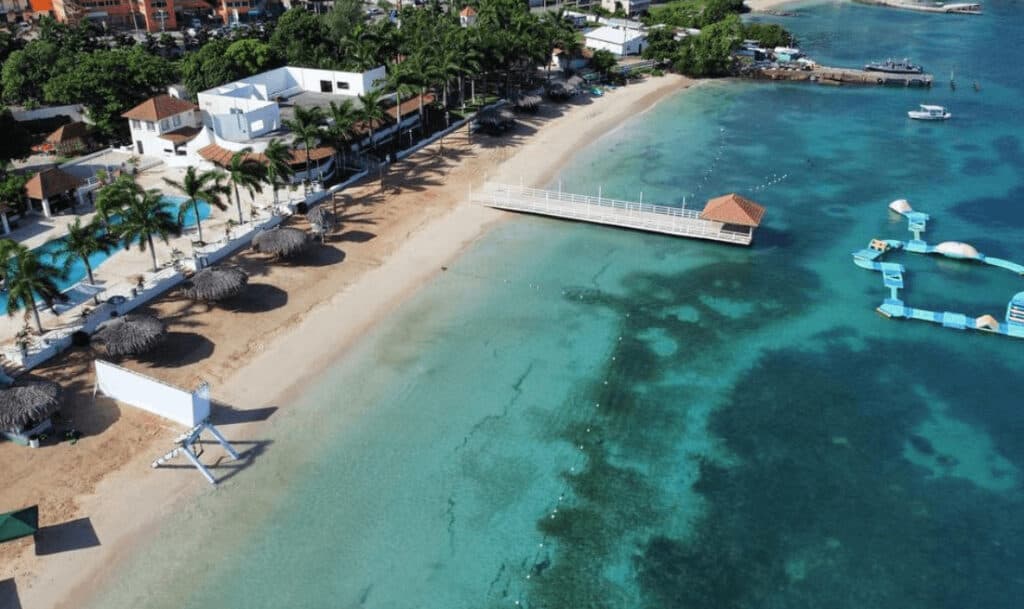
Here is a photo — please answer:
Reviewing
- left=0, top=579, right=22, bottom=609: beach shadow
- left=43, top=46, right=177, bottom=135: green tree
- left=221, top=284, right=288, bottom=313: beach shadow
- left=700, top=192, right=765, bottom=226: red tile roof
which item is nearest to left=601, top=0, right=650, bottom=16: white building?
left=43, top=46, right=177, bottom=135: green tree

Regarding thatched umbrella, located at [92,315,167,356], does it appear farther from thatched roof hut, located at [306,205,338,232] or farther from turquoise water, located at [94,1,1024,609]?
thatched roof hut, located at [306,205,338,232]

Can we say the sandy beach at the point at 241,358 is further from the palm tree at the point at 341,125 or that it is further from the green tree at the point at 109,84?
the green tree at the point at 109,84

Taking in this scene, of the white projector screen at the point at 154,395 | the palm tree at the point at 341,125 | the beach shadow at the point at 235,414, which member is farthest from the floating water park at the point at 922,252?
the palm tree at the point at 341,125

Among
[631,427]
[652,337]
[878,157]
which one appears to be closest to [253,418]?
[631,427]

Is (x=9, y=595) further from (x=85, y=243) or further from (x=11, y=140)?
(x=11, y=140)

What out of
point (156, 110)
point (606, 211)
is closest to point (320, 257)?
point (606, 211)
